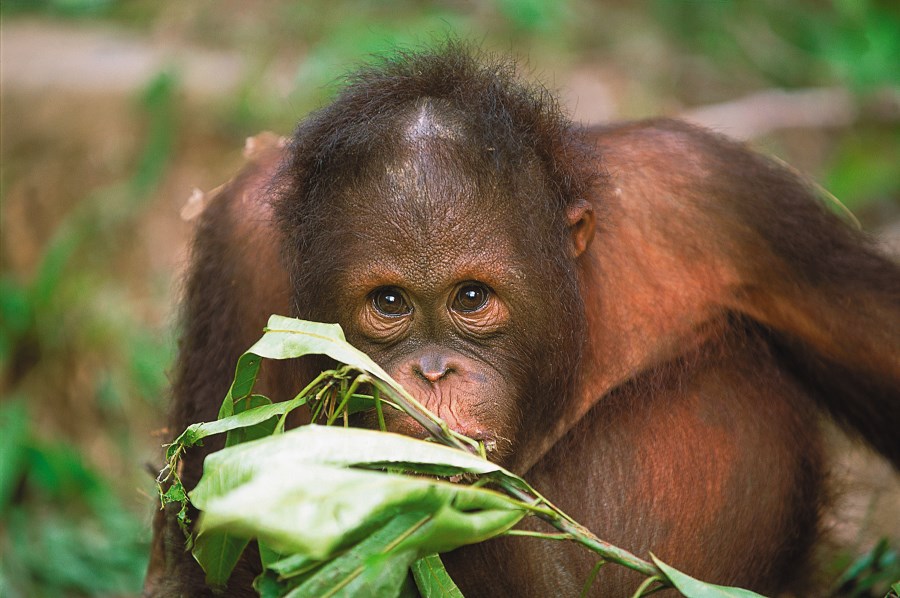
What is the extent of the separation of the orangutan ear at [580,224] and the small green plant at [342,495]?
2.46 feet

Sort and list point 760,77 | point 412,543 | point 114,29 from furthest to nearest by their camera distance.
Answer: point 114,29
point 760,77
point 412,543

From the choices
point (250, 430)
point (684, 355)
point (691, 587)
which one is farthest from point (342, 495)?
point (684, 355)

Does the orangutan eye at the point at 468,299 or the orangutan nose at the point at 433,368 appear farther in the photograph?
the orangutan eye at the point at 468,299

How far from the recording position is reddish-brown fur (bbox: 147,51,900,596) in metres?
3.32

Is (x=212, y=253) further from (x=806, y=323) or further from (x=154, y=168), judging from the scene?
(x=154, y=168)

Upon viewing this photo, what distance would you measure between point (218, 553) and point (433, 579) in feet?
1.78

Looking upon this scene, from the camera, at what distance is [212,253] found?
386 cm

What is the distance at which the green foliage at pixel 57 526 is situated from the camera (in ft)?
16.9

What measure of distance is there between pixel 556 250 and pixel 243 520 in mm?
1483

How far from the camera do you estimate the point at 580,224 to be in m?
3.24

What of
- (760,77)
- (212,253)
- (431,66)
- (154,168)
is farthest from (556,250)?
(760,77)

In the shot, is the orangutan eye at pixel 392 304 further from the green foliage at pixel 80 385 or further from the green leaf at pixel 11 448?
the green leaf at pixel 11 448

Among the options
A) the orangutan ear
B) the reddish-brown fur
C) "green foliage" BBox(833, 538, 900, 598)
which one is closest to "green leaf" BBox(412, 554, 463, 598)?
the reddish-brown fur

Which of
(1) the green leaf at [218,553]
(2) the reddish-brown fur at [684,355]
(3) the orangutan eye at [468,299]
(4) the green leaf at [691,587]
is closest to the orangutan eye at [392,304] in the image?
(3) the orangutan eye at [468,299]
